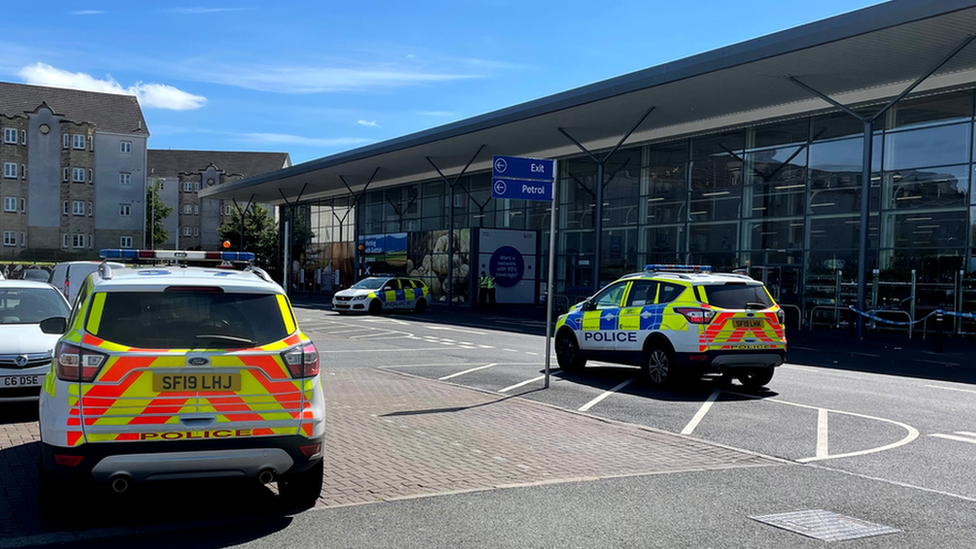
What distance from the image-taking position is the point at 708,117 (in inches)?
1179

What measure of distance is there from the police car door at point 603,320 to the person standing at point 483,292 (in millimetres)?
22700

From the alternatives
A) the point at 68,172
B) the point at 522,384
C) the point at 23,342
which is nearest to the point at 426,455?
the point at 23,342

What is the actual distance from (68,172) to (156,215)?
1584cm

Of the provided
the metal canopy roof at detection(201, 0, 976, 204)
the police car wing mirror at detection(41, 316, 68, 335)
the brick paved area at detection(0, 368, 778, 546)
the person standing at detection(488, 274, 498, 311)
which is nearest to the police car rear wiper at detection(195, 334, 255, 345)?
the brick paved area at detection(0, 368, 778, 546)

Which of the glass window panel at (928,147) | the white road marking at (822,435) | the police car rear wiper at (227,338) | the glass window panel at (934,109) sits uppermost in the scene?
the glass window panel at (934,109)

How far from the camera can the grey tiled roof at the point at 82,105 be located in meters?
84.3

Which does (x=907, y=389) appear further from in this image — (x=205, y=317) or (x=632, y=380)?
(x=205, y=317)

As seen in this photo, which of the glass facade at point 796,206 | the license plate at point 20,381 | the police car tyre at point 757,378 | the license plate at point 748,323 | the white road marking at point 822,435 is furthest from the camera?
the glass facade at point 796,206

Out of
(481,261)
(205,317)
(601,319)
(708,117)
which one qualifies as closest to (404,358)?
(601,319)

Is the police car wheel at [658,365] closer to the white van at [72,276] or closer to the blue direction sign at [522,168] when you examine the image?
the blue direction sign at [522,168]

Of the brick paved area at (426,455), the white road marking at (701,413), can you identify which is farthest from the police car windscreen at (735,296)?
the brick paved area at (426,455)

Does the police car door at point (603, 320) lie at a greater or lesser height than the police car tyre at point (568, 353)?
greater

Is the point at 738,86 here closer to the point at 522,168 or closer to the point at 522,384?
the point at 522,168

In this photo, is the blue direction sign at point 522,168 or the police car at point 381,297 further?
the police car at point 381,297
